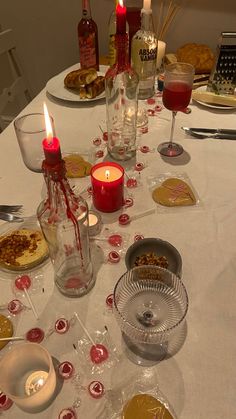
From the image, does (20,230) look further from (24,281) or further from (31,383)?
(31,383)

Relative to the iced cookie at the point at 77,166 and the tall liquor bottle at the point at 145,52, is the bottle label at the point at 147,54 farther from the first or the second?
the iced cookie at the point at 77,166

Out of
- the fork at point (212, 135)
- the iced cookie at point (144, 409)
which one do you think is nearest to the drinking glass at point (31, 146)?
the fork at point (212, 135)

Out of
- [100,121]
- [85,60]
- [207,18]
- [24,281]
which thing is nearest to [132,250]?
[24,281]

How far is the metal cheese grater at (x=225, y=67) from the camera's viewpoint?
1111mm

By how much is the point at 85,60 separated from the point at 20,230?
33.9 inches

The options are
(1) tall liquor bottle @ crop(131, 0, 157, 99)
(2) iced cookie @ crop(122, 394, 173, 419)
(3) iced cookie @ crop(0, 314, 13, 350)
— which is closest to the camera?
(2) iced cookie @ crop(122, 394, 173, 419)

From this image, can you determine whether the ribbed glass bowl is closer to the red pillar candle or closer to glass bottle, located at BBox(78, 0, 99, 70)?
the red pillar candle

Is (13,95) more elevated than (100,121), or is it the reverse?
(100,121)

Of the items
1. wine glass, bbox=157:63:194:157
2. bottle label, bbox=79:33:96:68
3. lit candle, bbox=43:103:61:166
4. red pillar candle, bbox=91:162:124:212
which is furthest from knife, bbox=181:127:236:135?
lit candle, bbox=43:103:61:166

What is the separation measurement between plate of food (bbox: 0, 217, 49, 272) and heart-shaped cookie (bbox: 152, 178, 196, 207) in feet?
0.98

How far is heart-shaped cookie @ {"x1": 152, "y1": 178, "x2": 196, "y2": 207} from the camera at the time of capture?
2.67 ft

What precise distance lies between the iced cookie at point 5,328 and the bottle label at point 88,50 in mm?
1060

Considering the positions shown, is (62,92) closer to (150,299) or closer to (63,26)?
(63,26)

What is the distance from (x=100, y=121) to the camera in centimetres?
113
